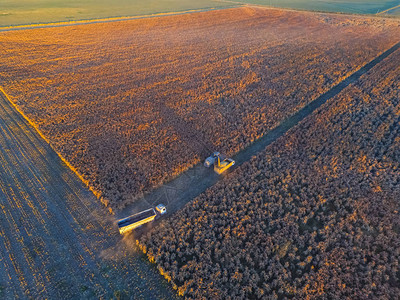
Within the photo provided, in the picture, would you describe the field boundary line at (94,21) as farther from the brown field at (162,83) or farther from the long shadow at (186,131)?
the long shadow at (186,131)

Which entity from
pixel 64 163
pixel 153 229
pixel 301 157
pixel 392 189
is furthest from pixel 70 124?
pixel 392 189

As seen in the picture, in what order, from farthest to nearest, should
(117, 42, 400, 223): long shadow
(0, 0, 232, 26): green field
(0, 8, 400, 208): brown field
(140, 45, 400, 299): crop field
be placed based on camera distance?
(0, 0, 232, 26): green field → (0, 8, 400, 208): brown field → (117, 42, 400, 223): long shadow → (140, 45, 400, 299): crop field

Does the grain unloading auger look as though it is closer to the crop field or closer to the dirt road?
the crop field

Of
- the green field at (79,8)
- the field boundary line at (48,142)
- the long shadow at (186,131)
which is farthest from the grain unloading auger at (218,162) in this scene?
the green field at (79,8)

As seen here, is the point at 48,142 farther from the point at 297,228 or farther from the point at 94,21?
the point at 94,21

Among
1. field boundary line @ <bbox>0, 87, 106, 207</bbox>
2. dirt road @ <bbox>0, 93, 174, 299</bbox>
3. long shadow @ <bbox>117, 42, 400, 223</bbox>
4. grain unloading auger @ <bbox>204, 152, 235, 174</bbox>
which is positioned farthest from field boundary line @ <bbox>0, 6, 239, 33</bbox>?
grain unloading auger @ <bbox>204, 152, 235, 174</bbox>

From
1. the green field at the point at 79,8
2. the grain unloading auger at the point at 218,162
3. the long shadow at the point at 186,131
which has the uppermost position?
the green field at the point at 79,8
